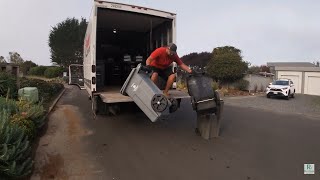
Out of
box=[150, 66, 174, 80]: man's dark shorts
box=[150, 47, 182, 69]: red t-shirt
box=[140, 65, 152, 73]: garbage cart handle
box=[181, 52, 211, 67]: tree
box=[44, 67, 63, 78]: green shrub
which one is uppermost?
box=[181, 52, 211, 67]: tree

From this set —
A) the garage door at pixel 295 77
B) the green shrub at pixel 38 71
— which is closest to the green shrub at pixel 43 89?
the garage door at pixel 295 77

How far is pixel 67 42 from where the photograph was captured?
2060 inches

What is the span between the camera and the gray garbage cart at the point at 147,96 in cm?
612

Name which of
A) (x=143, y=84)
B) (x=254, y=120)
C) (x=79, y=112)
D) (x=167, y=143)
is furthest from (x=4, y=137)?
(x=254, y=120)

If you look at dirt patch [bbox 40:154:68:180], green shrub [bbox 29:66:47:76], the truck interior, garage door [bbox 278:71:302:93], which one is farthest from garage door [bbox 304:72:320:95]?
green shrub [bbox 29:66:47:76]

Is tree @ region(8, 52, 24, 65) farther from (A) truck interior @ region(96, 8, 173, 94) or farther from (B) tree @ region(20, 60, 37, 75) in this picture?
(A) truck interior @ region(96, 8, 173, 94)

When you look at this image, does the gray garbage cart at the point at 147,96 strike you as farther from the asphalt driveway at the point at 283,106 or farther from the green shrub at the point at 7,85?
the asphalt driveway at the point at 283,106

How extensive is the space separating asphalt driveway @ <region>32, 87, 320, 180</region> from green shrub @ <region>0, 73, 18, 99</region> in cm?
273

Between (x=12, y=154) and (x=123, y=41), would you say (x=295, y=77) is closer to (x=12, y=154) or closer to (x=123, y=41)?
(x=123, y=41)

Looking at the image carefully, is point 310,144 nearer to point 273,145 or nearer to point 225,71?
point 273,145

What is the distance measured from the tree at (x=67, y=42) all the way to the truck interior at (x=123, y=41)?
3995 cm

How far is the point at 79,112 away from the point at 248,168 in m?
7.61

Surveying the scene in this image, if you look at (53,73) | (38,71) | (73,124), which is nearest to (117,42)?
(73,124)

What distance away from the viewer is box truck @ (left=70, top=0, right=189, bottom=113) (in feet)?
27.6
